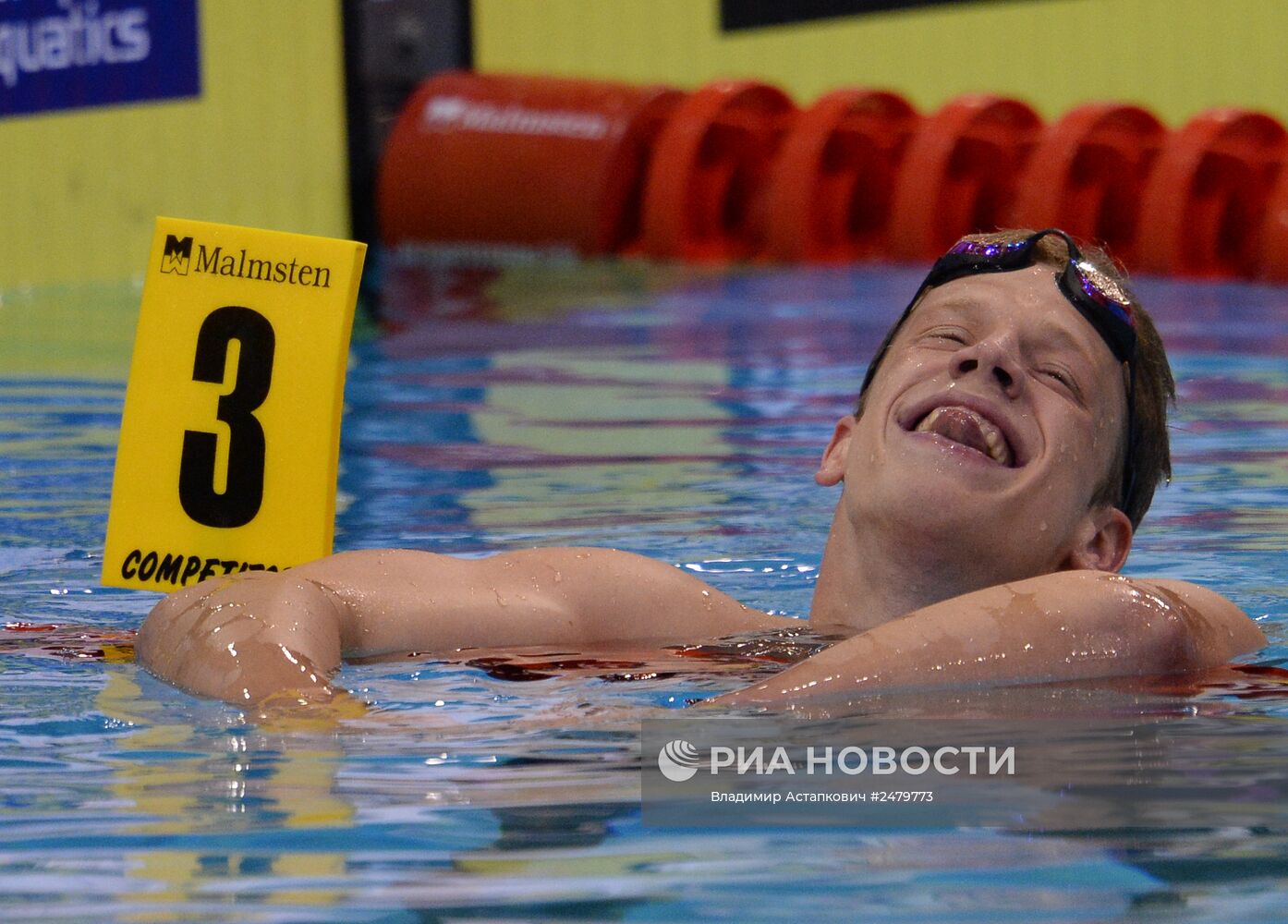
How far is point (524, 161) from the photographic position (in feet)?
35.3

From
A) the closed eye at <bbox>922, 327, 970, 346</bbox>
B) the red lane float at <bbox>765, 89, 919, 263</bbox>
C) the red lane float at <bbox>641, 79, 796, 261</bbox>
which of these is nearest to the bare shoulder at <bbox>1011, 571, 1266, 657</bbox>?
the closed eye at <bbox>922, 327, 970, 346</bbox>

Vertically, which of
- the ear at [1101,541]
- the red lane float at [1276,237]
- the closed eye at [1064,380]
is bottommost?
the red lane float at [1276,237]

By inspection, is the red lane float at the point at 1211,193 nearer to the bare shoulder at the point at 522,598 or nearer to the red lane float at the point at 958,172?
the red lane float at the point at 958,172

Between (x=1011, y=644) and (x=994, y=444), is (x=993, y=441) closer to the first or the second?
(x=994, y=444)

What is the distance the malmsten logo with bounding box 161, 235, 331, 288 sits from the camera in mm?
2984

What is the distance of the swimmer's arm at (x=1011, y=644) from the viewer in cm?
237

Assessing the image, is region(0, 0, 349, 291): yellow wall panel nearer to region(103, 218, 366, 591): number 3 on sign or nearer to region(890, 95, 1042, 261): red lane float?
region(890, 95, 1042, 261): red lane float

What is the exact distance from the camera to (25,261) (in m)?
10.6

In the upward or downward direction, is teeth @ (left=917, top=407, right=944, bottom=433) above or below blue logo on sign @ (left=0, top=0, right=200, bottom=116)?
below

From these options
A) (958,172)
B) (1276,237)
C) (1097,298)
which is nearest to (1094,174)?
(958,172)

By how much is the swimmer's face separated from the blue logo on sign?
8.47 meters

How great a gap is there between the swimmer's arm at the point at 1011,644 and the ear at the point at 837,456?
438 millimetres

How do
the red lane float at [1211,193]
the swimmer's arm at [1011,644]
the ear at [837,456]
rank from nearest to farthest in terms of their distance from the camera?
the swimmer's arm at [1011,644] → the ear at [837,456] → the red lane float at [1211,193]

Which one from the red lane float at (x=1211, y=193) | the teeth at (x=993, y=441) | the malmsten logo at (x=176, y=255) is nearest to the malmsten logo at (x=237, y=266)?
the malmsten logo at (x=176, y=255)
